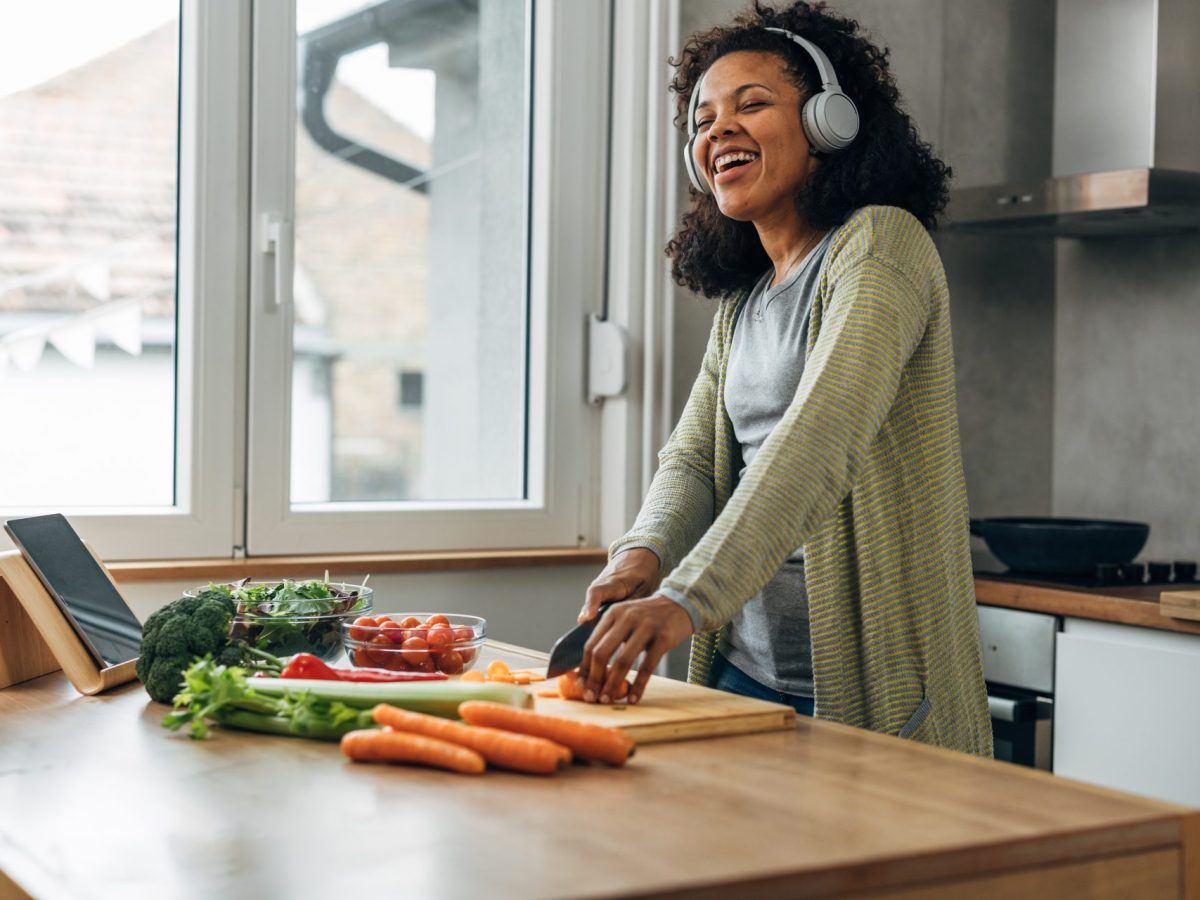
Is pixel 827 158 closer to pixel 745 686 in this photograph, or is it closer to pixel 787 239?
pixel 787 239

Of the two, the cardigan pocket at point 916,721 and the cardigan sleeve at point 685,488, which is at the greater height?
the cardigan sleeve at point 685,488

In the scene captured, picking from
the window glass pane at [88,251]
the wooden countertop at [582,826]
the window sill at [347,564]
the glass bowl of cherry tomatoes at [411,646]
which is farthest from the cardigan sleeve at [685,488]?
the window glass pane at [88,251]

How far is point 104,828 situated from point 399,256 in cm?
186

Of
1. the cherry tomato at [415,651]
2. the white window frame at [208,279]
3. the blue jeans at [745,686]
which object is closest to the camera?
the cherry tomato at [415,651]

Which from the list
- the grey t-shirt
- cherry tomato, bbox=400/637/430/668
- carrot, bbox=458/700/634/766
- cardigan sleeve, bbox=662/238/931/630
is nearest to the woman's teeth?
the grey t-shirt

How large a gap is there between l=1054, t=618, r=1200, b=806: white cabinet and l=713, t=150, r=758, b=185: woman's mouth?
3.65ft

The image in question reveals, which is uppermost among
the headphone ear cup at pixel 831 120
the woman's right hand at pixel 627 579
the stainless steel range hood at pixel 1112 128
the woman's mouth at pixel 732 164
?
the stainless steel range hood at pixel 1112 128

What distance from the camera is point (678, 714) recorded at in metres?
1.34

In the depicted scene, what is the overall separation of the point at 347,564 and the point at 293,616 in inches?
36.0

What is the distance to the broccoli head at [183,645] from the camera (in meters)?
1.48

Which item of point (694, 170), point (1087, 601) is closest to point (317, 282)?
point (694, 170)

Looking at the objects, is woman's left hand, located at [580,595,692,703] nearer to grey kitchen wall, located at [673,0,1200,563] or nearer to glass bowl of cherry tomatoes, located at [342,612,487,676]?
glass bowl of cherry tomatoes, located at [342,612,487,676]

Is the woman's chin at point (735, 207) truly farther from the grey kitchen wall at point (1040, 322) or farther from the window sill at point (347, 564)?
the grey kitchen wall at point (1040, 322)

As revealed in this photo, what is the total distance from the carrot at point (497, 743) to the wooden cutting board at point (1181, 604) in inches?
55.7
